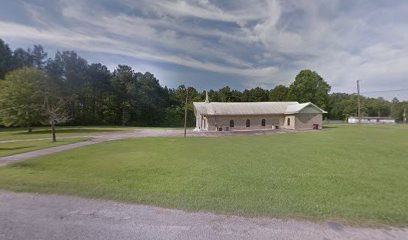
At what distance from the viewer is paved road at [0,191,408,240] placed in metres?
4.49

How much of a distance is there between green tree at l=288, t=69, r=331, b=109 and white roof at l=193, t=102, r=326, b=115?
1872 cm

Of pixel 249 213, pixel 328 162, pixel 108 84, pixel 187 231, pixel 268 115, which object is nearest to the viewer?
pixel 187 231

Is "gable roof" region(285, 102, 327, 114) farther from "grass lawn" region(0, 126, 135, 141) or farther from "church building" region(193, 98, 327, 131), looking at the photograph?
"grass lawn" region(0, 126, 135, 141)

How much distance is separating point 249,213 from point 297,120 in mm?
41109

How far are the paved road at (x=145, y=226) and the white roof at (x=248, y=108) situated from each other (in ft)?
120

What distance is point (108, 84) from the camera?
62.8 meters

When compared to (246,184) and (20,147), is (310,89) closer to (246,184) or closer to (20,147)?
(20,147)

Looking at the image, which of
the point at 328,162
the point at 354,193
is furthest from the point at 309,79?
the point at 354,193

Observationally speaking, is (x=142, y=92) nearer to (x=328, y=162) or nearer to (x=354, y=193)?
(x=328, y=162)

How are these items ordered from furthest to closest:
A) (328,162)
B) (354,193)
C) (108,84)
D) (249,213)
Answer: (108,84) < (328,162) < (354,193) < (249,213)

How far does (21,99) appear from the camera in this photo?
128ft

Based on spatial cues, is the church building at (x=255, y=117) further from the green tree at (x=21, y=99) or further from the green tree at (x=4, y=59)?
the green tree at (x=4, y=59)

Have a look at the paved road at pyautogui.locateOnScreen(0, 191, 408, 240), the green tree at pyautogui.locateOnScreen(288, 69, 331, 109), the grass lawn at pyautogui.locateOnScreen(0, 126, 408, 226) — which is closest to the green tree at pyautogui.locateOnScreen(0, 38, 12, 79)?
the grass lawn at pyautogui.locateOnScreen(0, 126, 408, 226)

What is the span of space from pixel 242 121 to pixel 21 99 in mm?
34632
